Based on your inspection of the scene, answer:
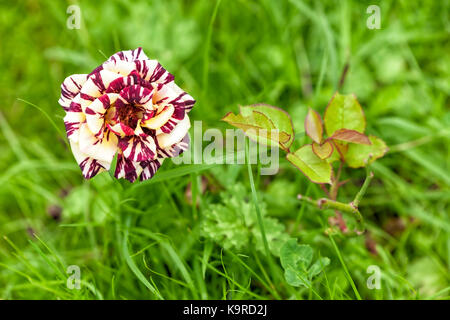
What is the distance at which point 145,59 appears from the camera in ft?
3.00

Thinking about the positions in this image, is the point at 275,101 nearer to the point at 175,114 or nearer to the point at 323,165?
the point at 323,165

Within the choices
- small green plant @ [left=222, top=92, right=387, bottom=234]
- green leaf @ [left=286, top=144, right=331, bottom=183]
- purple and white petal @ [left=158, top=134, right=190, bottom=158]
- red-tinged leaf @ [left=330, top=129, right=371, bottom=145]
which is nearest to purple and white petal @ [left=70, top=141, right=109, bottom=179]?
purple and white petal @ [left=158, top=134, right=190, bottom=158]

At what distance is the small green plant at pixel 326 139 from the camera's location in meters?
1.03

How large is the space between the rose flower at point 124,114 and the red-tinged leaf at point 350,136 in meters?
0.36

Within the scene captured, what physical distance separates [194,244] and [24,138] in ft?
2.59

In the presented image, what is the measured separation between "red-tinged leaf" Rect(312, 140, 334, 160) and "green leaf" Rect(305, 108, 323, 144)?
0.01m

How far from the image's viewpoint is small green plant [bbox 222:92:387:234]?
1.03 m

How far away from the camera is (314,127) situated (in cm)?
109

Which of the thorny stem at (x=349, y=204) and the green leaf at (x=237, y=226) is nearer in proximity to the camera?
the thorny stem at (x=349, y=204)

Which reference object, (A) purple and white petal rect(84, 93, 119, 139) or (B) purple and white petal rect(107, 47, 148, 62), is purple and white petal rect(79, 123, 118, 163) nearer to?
(A) purple and white petal rect(84, 93, 119, 139)

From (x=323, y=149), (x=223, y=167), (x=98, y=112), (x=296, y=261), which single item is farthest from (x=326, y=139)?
(x=98, y=112)

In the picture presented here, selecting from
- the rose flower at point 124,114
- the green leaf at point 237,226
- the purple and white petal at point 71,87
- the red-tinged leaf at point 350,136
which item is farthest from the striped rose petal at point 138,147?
the red-tinged leaf at point 350,136

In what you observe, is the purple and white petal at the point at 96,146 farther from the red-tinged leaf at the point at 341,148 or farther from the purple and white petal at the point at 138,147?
the red-tinged leaf at the point at 341,148

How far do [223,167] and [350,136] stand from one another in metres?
0.46
